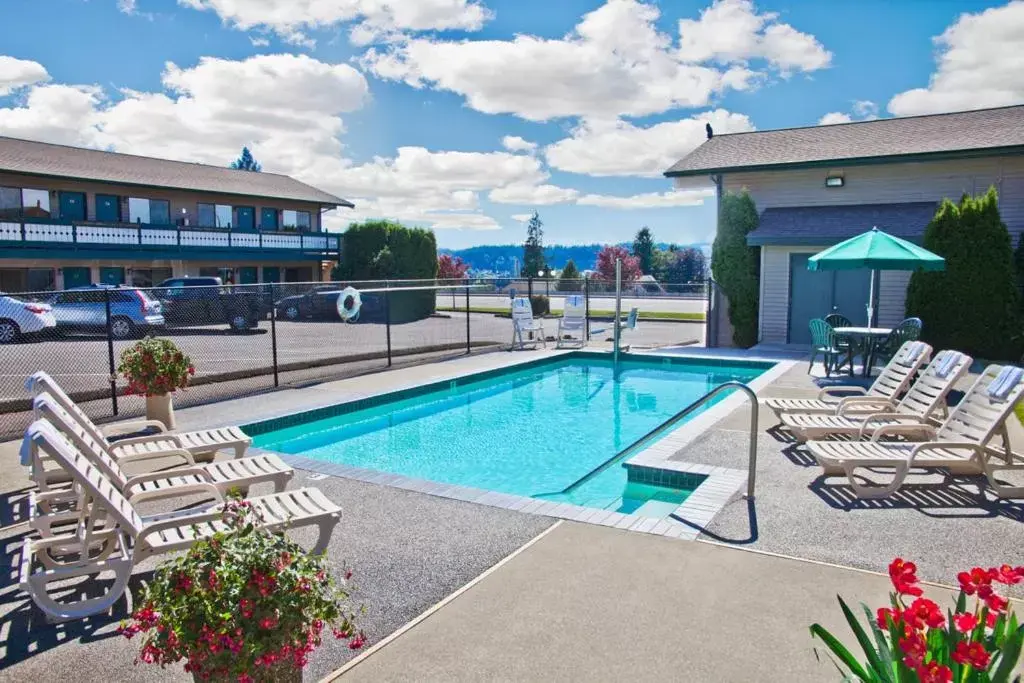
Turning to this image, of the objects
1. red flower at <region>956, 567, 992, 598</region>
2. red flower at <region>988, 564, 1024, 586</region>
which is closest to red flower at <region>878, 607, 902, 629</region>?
red flower at <region>956, 567, 992, 598</region>

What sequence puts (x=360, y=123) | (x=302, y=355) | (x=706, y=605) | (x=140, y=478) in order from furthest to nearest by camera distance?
(x=360, y=123)
(x=302, y=355)
(x=140, y=478)
(x=706, y=605)

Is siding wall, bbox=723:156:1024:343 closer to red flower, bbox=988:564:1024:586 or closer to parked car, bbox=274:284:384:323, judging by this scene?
parked car, bbox=274:284:384:323

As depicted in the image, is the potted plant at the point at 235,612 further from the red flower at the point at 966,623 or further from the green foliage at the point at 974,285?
the green foliage at the point at 974,285

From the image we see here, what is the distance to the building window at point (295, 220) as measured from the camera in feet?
125

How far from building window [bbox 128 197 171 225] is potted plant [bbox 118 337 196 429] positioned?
25.3m

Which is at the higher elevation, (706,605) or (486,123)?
(486,123)

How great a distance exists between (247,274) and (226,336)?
61.5ft

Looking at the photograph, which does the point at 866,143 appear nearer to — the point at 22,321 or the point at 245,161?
the point at 22,321

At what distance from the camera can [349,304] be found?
66.6 ft

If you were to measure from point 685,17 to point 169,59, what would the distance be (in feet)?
45.6

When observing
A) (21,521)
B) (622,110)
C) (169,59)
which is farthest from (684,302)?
(21,521)

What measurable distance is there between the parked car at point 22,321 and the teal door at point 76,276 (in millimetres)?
10496

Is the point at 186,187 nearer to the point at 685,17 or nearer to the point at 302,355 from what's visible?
the point at 302,355

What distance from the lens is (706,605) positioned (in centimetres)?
407
